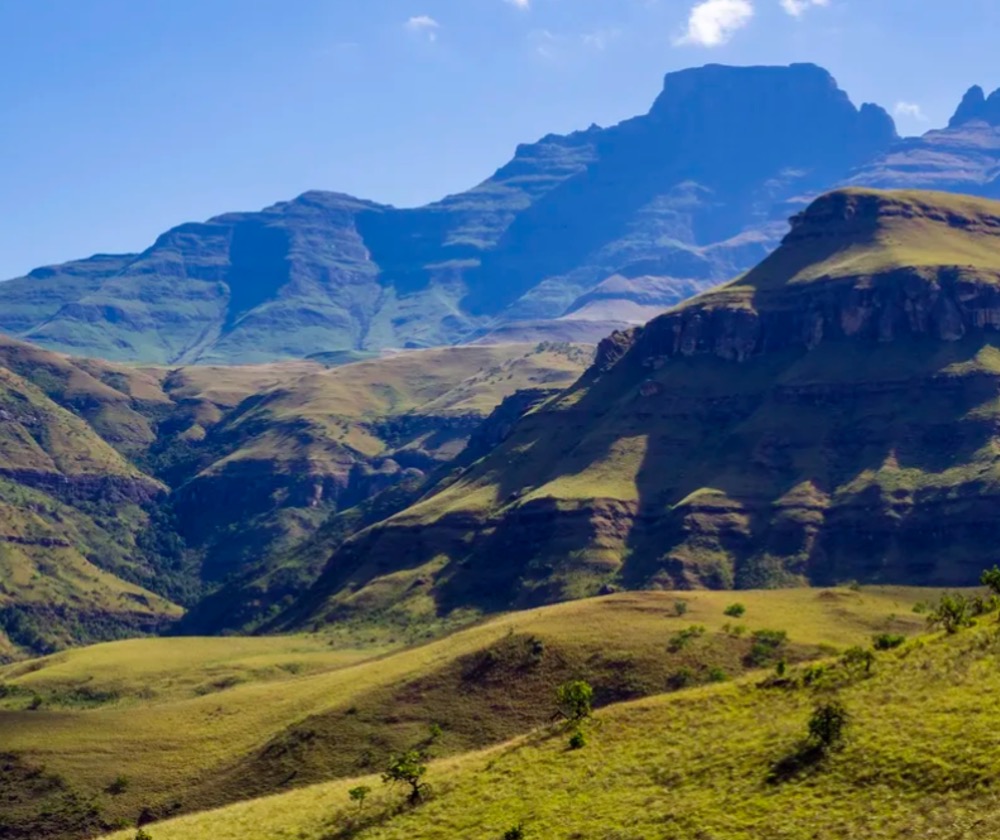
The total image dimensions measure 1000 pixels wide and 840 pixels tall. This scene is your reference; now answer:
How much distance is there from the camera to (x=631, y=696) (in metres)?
158

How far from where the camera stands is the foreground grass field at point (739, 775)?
71938 mm

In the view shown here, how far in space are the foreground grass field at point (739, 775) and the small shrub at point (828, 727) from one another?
596 millimetres

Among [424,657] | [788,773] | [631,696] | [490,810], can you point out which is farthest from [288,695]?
[788,773]

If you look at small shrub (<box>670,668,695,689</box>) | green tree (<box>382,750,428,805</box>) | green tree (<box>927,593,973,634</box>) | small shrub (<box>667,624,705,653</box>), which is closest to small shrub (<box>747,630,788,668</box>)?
small shrub (<box>667,624,705,653</box>)

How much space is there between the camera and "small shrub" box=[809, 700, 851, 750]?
263 ft

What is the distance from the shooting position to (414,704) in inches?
6644

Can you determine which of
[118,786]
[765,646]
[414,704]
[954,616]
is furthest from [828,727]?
[118,786]

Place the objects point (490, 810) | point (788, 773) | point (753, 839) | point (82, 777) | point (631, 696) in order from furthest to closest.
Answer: point (82, 777) → point (631, 696) → point (490, 810) → point (788, 773) → point (753, 839)

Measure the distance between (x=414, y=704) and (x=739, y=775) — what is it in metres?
93.0

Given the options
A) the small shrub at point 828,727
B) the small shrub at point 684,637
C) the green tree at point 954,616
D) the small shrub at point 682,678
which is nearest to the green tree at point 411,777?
the small shrub at point 828,727

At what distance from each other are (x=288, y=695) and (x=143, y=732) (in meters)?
20.9

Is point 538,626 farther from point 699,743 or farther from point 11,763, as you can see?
point 699,743

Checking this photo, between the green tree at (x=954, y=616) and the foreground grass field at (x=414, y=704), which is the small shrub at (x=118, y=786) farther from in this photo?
the green tree at (x=954, y=616)

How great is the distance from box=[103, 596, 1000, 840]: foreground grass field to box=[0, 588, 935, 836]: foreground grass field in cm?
5448
